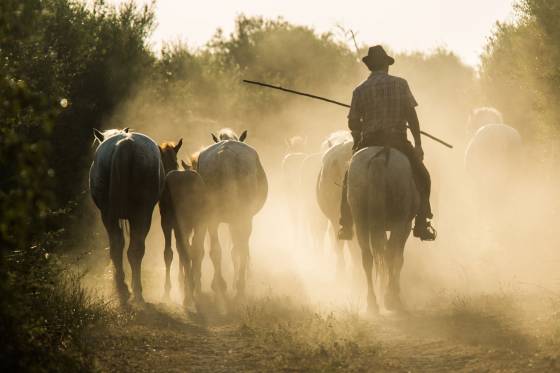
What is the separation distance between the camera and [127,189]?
11.9 meters

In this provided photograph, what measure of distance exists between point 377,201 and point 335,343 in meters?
2.88

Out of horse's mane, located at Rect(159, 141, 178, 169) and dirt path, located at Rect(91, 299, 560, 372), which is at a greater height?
horse's mane, located at Rect(159, 141, 178, 169)

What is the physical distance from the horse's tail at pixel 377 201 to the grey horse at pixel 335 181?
2.84 m

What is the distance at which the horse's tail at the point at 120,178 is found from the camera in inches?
462

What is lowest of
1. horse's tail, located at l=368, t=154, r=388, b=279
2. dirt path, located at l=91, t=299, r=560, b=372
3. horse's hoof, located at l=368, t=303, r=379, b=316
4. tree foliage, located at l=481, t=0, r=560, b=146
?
dirt path, located at l=91, t=299, r=560, b=372

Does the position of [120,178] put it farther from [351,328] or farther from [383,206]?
[351,328]

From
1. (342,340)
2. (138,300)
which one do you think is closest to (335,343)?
(342,340)

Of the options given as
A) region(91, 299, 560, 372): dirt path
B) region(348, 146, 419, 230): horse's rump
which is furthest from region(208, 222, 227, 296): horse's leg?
region(348, 146, 419, 230): horse's rump

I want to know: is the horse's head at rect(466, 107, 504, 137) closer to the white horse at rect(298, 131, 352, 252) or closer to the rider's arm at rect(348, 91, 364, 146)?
the white horse at rect(298, 131, 352, 252)

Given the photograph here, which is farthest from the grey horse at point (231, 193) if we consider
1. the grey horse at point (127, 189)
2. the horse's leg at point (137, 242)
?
the horse's leg at point (137, 242)

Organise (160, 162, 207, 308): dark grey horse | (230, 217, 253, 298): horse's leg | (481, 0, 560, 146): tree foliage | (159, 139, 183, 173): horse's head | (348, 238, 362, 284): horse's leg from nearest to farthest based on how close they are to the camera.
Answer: (160, 162, 207, 308): dark grey horse
(230, 217, 253, 298): horse's leg
(348, 238, 362, 284): horse's leg
(159, 139, 183, 173): horse's head
(481, 0, 560, 146): tree foliage

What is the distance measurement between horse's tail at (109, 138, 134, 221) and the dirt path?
1712mm

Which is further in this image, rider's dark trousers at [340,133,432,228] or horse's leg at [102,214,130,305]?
horse's leg at [102,214,130,305]

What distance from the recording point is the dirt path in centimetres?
792
